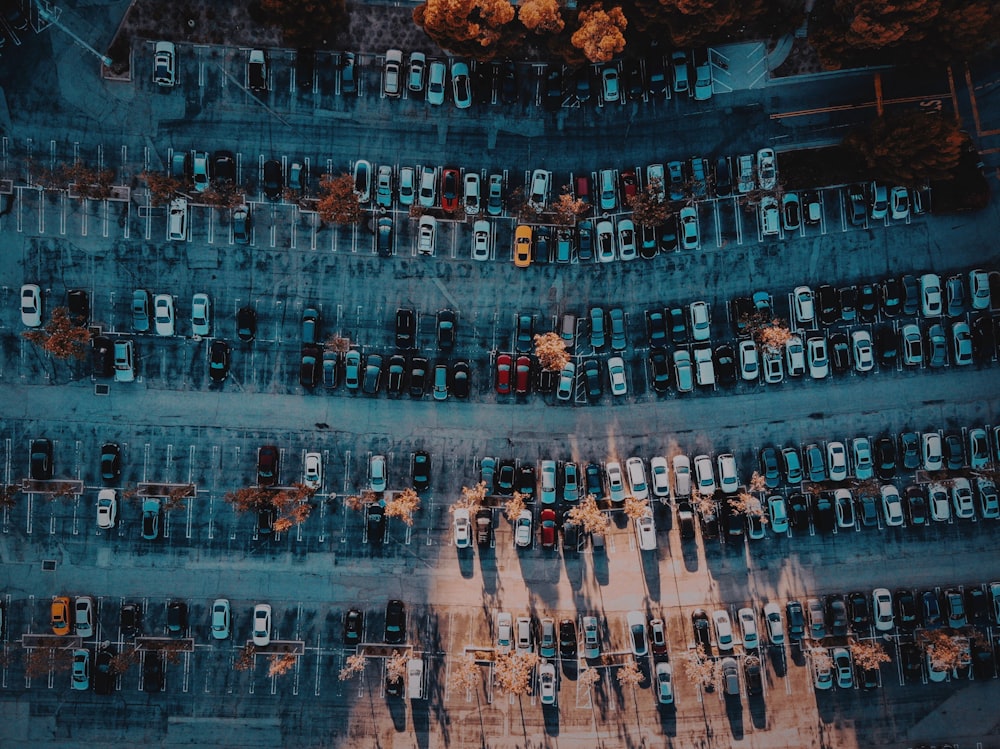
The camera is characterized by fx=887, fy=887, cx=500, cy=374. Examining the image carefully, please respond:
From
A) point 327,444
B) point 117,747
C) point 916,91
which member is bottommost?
point 117,747

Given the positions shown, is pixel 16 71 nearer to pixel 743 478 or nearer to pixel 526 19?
pixel 526 19

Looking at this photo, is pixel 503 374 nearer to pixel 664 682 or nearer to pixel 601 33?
pixel 601 33

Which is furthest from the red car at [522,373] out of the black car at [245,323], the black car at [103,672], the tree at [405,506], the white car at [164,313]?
the black car at [103,672]

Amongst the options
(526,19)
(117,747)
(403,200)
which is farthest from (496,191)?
(117,747)

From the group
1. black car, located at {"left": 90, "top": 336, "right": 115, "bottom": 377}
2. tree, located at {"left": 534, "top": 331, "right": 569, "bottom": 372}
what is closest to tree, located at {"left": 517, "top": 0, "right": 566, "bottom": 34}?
tree, located at {"left": 534, "top": 331, "right": 569, "bottom": 372}

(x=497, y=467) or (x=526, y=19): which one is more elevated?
(x=526, y=19)

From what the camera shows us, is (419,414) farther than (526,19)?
Yes

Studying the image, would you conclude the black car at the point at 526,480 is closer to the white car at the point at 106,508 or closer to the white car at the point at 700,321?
the white car at the point at 700,321
